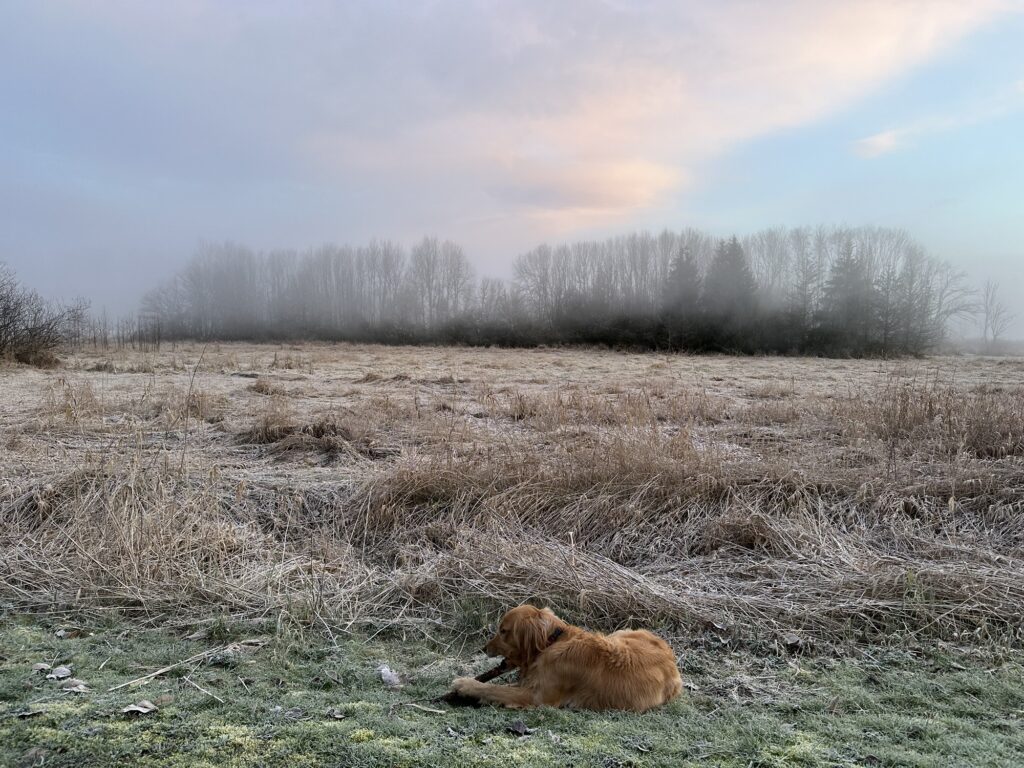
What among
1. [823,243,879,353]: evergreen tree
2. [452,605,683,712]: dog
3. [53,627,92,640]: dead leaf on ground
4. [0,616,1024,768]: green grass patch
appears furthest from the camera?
[823,243,879,353]: evergreen tree

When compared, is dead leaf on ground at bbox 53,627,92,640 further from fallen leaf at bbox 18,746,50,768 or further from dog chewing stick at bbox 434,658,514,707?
dog chewing stick at bbox 434,658,514,707

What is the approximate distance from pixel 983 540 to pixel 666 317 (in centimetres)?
4050

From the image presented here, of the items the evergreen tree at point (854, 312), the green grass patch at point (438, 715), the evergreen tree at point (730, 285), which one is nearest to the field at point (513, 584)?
the green grass patch at point (438, 715)

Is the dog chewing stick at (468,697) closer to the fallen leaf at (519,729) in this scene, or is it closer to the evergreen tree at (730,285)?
the fallen leaf at (519,729)

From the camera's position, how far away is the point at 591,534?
5.20 meters

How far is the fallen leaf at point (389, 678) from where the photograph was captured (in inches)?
118

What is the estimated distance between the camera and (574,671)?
9.12 feet

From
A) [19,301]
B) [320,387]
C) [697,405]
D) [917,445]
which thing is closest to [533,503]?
[917,445]

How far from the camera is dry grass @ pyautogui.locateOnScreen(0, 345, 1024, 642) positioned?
12.7 feet

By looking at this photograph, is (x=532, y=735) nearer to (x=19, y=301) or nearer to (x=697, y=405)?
(x=697, y=405)

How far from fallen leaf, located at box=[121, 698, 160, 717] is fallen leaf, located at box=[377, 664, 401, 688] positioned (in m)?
0.96

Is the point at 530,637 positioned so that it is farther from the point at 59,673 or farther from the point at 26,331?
the point at 26,331

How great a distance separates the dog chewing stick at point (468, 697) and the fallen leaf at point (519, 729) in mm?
256

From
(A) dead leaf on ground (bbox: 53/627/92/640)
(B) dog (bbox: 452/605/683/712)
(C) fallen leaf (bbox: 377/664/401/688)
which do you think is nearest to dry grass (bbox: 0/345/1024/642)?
(A) dead leaf on ground (bbox: 53/627/92/640)
